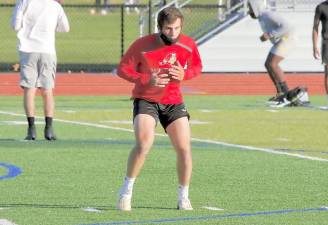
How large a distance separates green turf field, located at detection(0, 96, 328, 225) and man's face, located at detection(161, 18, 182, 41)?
136 centimetres

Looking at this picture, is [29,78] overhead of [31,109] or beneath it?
A: overhead

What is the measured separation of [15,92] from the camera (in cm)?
2644

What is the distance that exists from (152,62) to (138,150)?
70 cm


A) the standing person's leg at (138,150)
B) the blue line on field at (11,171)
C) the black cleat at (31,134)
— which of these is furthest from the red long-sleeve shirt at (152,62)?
the black cleat at (31,134)

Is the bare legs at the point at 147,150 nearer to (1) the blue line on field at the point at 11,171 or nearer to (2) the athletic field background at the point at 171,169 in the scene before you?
(2) the athletic field background at the point at 171,169

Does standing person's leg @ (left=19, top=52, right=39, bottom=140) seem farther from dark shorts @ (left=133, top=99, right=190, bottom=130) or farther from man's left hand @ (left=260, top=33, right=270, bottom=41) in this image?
man's left hand @ (left=260, top=33, right=270, bottom=41)

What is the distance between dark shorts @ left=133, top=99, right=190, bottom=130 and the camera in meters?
10.4

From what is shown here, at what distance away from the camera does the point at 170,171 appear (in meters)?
12.9

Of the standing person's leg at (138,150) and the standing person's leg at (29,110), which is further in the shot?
the standing person's leg at (29,110)

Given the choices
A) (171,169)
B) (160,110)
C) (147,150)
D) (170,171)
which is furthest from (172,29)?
(171,169)

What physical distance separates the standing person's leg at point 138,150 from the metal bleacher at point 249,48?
22298 millimetres

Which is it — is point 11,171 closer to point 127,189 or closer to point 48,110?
point 127,189

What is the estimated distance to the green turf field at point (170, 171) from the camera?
399 inches

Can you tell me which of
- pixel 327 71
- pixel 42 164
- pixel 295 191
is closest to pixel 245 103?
pixel 327 71
